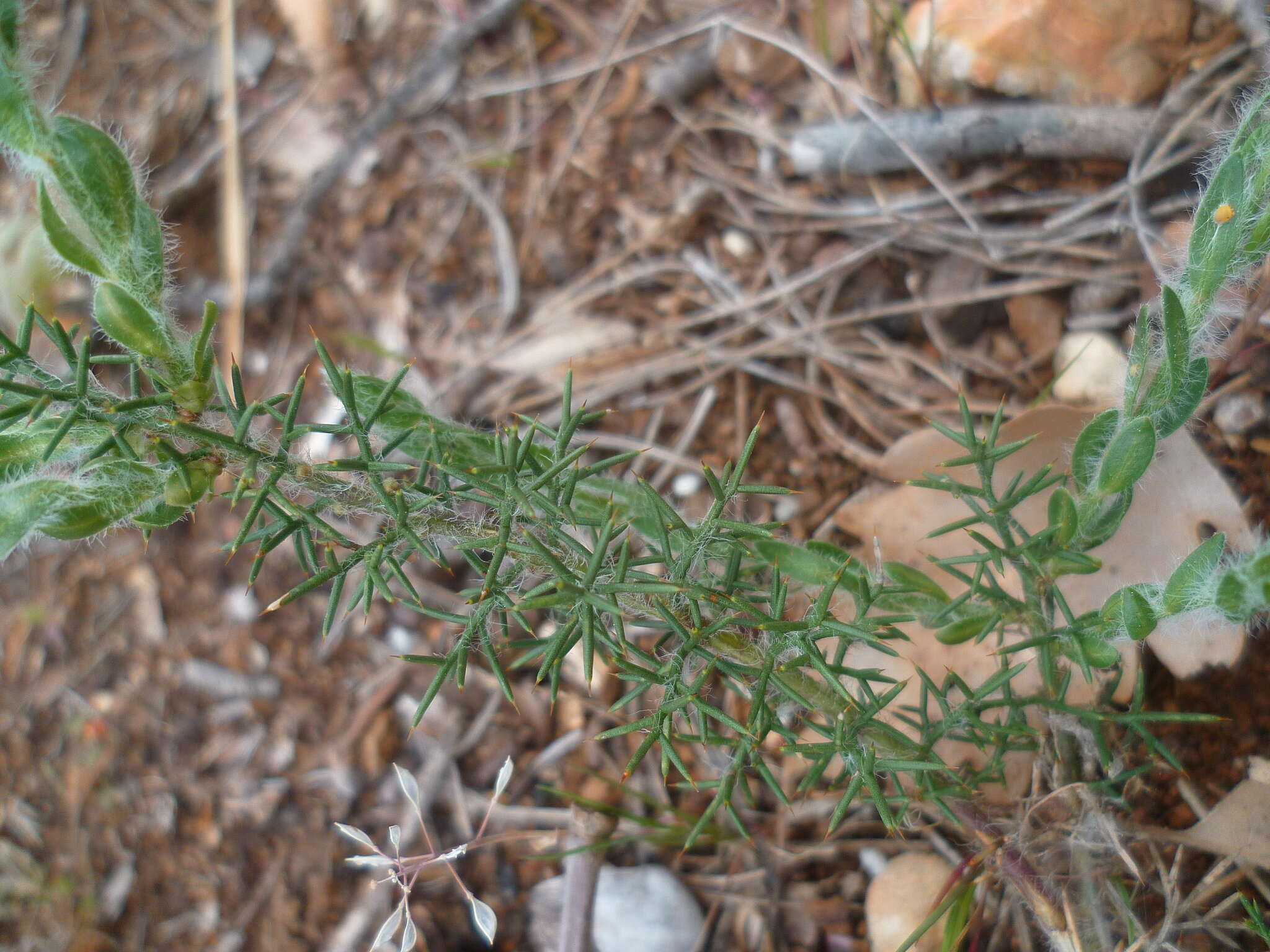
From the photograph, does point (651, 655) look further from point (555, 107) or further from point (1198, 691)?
point (555, 107)

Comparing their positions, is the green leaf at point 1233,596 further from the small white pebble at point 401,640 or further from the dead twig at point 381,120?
the dead twig at point 381,120

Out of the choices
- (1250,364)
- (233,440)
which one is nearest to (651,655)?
(233,440)

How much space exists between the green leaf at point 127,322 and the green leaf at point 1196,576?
4.91 ft

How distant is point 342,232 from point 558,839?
7.30 feet

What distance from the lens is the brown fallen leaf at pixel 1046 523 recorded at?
73.7 inches

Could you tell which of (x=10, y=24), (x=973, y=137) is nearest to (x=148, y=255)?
(x=10, y=24)

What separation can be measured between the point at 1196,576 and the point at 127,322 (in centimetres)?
154

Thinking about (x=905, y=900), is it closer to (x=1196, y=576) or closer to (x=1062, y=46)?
(x=1196, y=576)

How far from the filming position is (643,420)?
2.71m

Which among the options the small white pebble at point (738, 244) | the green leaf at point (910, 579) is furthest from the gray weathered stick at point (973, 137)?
the green leaf at point (910, 579)

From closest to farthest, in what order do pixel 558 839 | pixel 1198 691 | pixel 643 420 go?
pixel 1198 691, pixel 558 839, pixel 643 420

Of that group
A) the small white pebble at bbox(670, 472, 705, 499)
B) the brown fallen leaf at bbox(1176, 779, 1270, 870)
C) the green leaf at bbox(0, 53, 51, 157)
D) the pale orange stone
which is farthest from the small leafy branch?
the pale orange stone

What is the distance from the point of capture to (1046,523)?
2.01m

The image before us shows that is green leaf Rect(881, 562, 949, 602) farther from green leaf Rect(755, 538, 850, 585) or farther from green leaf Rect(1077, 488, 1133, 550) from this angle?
green leaf Rect(1077, 488, 1133, 550)
